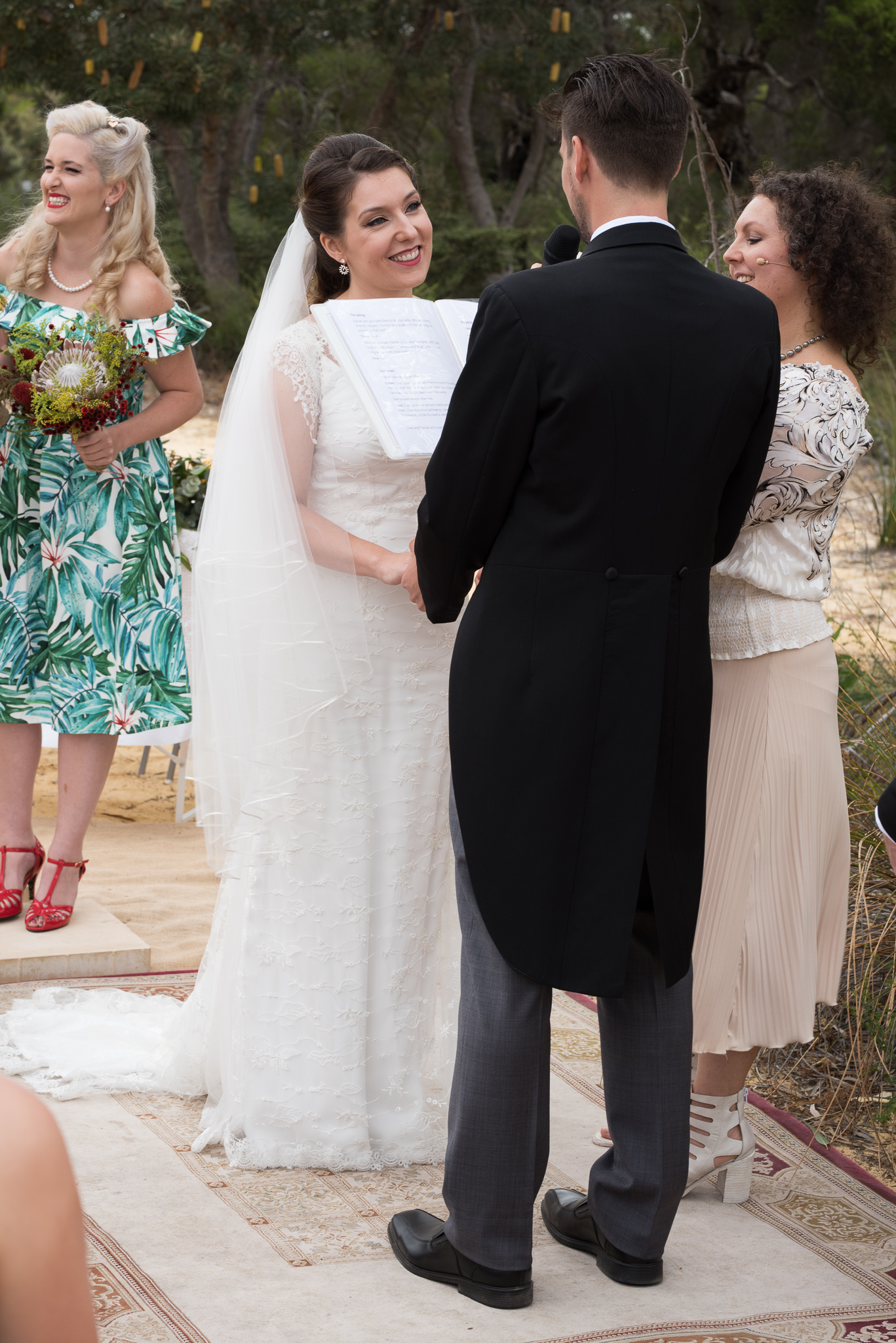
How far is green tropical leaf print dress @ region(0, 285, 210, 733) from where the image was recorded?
421cm

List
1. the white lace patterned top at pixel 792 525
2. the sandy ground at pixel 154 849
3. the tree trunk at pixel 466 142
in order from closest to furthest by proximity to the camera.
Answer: the white lace patterned top at pixel 792 525, the sandy ground at pixel 154 849, the tree trunk at pixel 466 142

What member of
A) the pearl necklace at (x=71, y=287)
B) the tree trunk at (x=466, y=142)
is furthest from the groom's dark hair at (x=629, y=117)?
the tree trunk at (x=466, y=142)

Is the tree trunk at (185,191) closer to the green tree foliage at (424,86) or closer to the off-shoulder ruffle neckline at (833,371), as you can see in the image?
the green tree foliage at (424,86)

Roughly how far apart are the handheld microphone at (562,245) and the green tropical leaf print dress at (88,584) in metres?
1.79

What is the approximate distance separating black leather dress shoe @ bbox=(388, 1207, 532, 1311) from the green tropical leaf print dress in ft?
6.38

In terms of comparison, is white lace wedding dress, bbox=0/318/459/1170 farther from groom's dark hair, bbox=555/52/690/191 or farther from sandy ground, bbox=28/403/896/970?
sandy ground, bbox=28/403/896/970

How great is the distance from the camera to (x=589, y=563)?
7.64 ft

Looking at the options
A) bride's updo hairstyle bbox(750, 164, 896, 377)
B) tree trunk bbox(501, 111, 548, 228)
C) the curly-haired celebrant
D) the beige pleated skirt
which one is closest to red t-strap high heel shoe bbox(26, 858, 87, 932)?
the curly-haired celebrant

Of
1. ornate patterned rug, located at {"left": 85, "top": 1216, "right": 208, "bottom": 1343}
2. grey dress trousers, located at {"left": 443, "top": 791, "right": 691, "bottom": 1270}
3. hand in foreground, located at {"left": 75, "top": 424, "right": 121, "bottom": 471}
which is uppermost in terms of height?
hand in foreground, located at {"left": 75, "top": 424, "right": 121, "bottom": 471}

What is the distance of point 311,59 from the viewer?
2109cm

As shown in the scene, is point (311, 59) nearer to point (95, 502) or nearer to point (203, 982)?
point (95, 502)

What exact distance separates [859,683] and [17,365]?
120 inches

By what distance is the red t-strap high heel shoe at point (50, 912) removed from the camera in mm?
4207

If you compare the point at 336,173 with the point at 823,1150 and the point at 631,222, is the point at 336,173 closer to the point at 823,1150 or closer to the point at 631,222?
the point at 631,222
